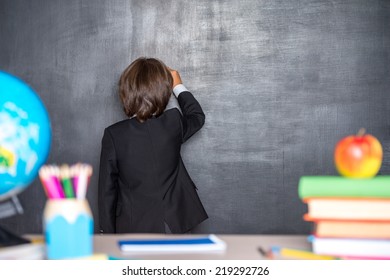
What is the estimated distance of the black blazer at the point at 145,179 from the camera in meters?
1.97

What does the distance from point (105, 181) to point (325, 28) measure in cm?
137

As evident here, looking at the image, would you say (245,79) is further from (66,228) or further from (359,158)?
(66,228)

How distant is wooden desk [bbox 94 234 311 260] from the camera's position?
3.15ft

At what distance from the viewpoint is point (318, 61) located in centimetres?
262

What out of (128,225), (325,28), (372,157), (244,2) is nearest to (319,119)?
(325,28)

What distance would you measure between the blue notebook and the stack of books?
21 cm

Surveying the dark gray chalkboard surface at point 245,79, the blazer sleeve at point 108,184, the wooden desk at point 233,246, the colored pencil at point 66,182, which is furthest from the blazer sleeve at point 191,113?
the colored pencil at point 66,182

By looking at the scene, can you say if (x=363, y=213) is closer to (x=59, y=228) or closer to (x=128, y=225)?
(x=59, y=228)

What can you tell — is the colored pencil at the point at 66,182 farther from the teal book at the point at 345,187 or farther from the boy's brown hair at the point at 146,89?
the boy's brown hair at the point at 146,89

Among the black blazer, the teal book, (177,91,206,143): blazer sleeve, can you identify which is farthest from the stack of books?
(177,91,206,143): blazer sleeve

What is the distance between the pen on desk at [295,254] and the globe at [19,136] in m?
0.49

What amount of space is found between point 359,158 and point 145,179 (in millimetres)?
1169

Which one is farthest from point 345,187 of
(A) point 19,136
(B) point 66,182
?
(A) point 19,136

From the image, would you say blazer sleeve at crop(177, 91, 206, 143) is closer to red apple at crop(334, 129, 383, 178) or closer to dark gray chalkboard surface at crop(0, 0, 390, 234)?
dark gray chalkboard surface at crop(0, 0, 390, 234)
